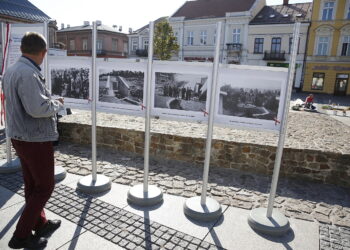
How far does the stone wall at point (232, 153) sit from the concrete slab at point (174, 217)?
1676 mm

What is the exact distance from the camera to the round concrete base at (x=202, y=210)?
347cm

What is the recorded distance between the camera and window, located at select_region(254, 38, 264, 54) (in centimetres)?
3392

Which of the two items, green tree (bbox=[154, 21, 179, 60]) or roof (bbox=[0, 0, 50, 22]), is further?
green tree (bbox=[154, 21, 179, 60])

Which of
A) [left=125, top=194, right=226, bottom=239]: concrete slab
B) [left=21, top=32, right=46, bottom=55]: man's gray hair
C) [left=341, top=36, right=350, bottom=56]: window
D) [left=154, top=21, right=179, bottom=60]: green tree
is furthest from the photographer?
[left=154, top=21, right=179, bottom=60]: green tree

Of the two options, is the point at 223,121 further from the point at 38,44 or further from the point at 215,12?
the point at 215,12

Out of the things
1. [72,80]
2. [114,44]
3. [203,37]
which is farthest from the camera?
[114,44]

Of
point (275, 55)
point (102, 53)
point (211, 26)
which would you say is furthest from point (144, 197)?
point (102, 53)

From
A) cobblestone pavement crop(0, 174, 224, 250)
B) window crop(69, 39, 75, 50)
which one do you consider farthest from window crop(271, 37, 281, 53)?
cobblestone pavement crop(0, 174, 224, 250)

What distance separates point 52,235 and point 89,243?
0.47 m

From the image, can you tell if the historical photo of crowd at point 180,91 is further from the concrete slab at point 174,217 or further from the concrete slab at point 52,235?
the concrete slab at point 52,235

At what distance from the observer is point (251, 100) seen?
3.29 metres

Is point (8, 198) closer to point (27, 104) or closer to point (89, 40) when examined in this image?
point (27, 104)

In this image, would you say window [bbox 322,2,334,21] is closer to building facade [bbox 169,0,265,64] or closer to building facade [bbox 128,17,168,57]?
building facade [bbox 169,0,265,64]

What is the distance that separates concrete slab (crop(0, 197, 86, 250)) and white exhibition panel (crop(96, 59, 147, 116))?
1.63m
